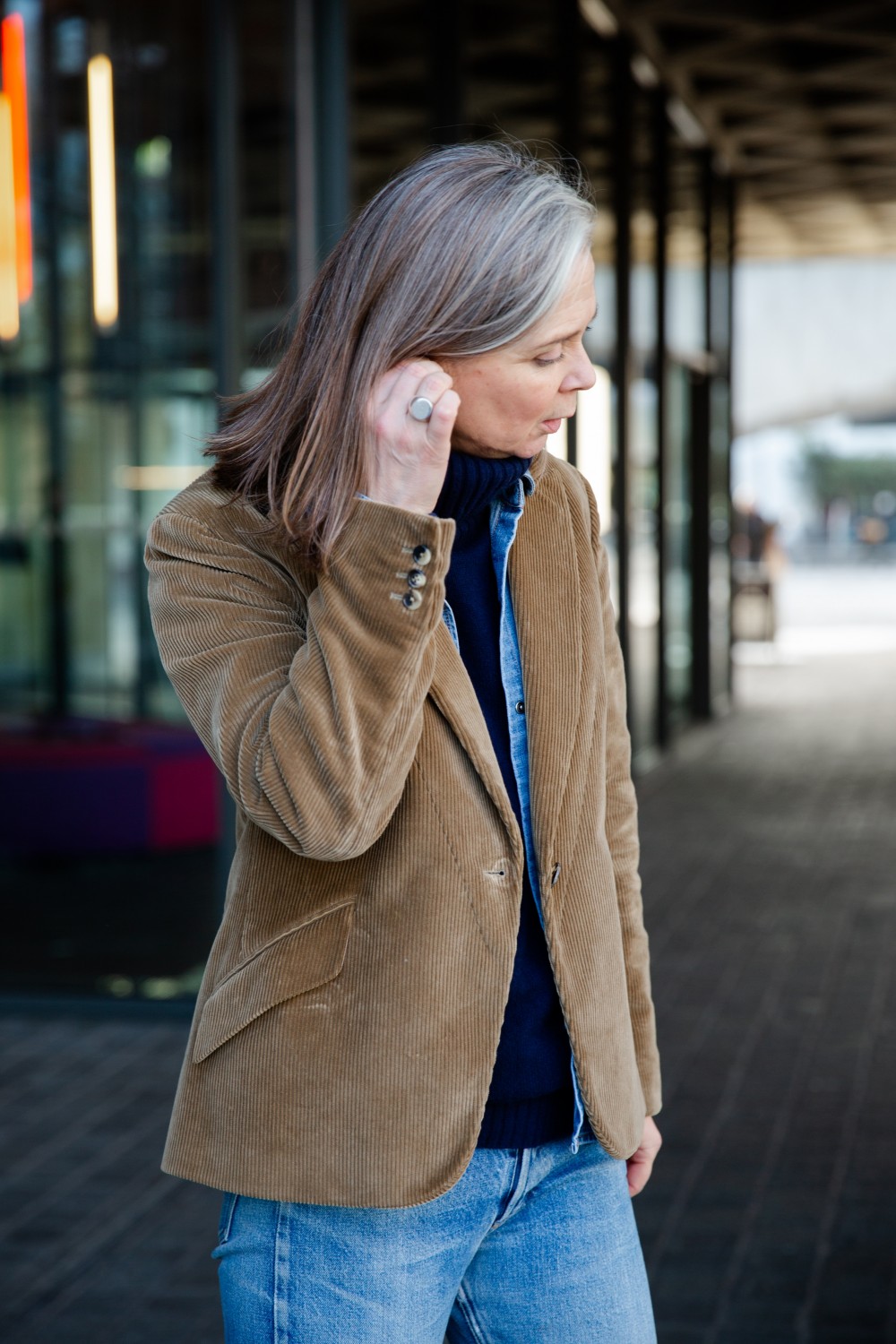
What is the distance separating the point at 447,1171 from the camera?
1432 mm

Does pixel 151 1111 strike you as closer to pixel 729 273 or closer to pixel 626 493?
pixel 626 493

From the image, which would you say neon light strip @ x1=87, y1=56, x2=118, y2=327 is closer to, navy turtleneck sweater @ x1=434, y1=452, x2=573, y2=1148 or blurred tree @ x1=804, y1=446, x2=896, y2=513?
navy turtleneck sweater @ x1=434, y1=452, x2=573, y2=1148

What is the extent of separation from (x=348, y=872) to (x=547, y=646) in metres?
0.31

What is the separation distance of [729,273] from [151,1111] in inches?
440

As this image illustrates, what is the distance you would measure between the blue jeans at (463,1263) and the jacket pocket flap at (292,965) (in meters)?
0.19

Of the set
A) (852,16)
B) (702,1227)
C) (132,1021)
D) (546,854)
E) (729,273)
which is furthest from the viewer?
(729,273)

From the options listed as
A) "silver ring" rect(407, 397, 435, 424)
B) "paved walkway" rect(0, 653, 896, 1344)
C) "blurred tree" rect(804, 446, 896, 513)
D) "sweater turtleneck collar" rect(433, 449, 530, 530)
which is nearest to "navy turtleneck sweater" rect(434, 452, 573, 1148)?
"sweater turtleneck collar" rect(433, 449, 530, 530)

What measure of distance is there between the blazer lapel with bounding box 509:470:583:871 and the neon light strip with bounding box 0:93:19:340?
5302 mm

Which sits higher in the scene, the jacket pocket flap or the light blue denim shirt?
the light blue denim shirt

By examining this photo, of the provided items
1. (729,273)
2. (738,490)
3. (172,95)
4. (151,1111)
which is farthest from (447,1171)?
(738,490)

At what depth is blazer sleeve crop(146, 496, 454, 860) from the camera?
133 centimetres

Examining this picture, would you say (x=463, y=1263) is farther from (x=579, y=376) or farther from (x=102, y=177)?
(x=102, y=177)

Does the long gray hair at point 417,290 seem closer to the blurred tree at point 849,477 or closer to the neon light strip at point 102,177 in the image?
the neon light strip at point 102,177

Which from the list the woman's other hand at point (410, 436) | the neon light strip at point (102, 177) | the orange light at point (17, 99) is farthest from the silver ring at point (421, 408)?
the neon light strip at point (102, 177)
